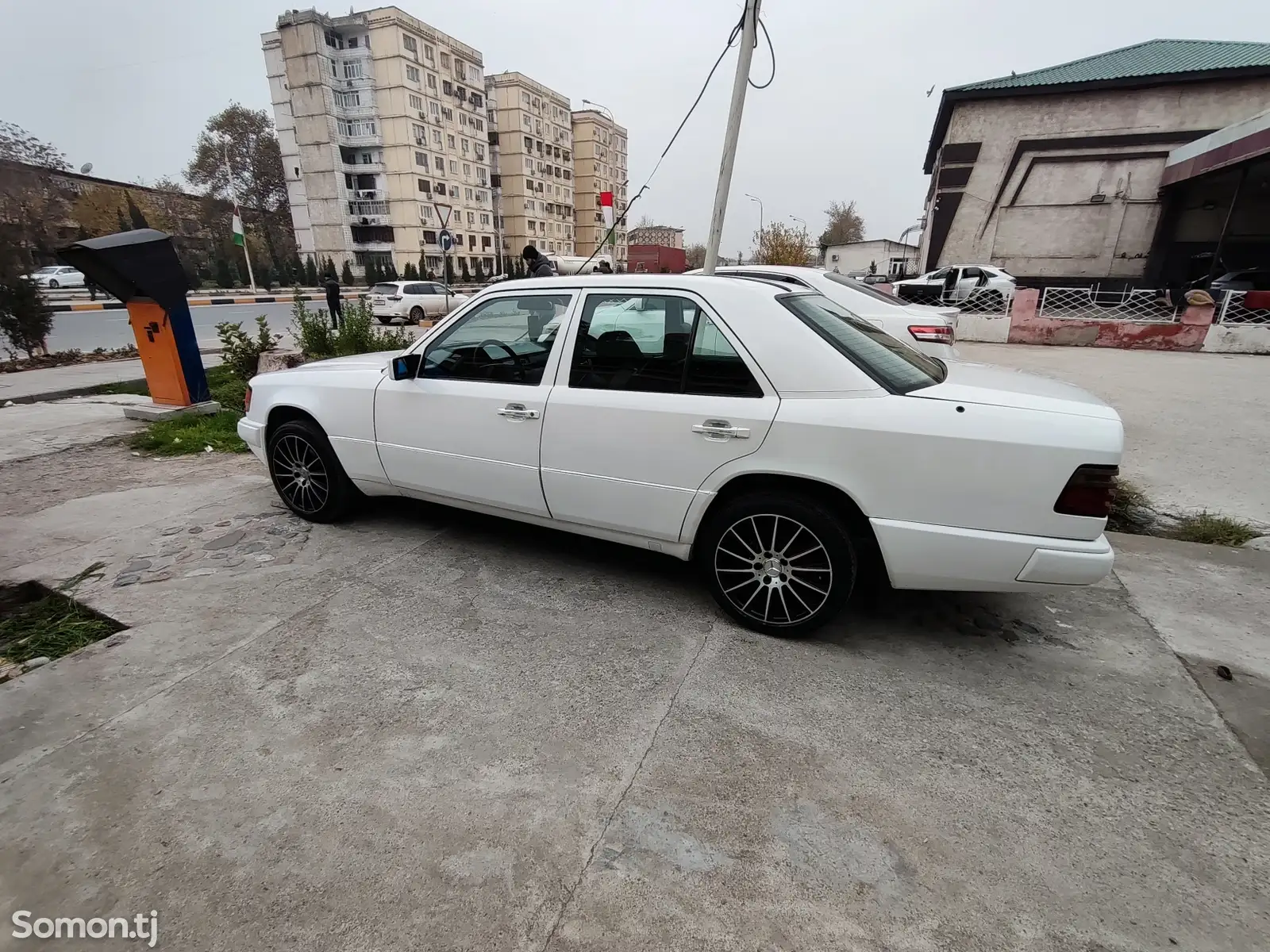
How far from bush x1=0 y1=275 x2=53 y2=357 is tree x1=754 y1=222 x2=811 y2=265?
2328 centimetres

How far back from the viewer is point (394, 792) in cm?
206

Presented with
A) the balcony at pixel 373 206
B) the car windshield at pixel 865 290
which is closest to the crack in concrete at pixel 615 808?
the car windshield at pixel 865 290

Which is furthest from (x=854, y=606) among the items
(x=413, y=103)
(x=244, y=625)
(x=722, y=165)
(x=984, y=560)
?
(x=413, y=103)

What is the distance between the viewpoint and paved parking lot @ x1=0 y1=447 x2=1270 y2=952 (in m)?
1.68

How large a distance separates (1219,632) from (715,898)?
2.97 metres

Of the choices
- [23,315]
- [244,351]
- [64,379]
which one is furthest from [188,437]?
[23,315]

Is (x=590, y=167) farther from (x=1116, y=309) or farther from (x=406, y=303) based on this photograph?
(x=1116, y=309)

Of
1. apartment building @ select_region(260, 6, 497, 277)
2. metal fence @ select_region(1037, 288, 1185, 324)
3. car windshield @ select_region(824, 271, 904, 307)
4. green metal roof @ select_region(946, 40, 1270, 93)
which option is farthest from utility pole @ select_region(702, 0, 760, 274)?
apartment building @ select_region(260, 6, 497, 277)

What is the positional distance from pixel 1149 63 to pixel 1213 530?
1039 inches

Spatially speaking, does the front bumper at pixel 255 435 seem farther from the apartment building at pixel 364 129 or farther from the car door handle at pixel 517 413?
the apartment building at pixel 364 129

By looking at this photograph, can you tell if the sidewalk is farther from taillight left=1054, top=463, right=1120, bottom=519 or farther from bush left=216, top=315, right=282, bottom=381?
taillight left=1054, top=463, right=1120, bottom=519

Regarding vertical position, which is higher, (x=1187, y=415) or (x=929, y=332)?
(x=929, y=332)

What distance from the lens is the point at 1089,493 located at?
2387mm

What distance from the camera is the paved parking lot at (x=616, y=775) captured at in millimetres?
1685
